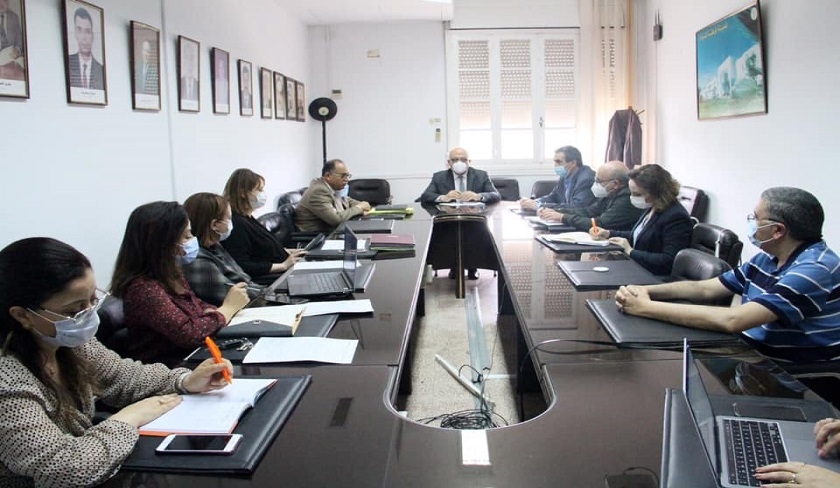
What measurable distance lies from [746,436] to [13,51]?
268 centimetres

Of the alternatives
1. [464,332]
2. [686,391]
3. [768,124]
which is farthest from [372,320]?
[768,124]

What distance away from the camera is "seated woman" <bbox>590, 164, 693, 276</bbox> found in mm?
3002

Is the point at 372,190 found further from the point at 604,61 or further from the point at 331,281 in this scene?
the point at 331,281

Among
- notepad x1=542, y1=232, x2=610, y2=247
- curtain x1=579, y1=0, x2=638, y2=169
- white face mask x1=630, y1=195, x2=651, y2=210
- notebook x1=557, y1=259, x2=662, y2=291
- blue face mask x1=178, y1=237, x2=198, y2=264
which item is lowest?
notebook x1=557, y1=259, x2=662, y2=291

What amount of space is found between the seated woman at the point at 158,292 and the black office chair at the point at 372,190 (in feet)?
16.2

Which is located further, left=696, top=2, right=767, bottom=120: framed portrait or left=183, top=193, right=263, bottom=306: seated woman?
left=696, top=2, right=767, bottom=120: framed portrait

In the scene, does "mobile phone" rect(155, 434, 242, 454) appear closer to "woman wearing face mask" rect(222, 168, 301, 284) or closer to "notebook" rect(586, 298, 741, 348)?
"notebook" rect(586, 298, 741, 348)

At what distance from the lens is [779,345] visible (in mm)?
1903

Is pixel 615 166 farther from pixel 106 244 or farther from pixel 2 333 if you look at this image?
pixel 2 333

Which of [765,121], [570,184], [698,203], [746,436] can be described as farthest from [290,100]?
[746,436]

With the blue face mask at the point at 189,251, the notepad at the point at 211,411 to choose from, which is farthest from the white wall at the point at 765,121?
the notepad at the point at 211,411

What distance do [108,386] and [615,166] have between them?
11.0ft

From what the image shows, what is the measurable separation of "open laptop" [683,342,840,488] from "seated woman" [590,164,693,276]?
166 centimetres

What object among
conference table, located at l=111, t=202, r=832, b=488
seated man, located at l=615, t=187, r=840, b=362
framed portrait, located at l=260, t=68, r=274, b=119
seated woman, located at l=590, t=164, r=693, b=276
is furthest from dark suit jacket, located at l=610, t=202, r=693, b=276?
framed portrait, located at l=260, t=68, r=274, b=119
